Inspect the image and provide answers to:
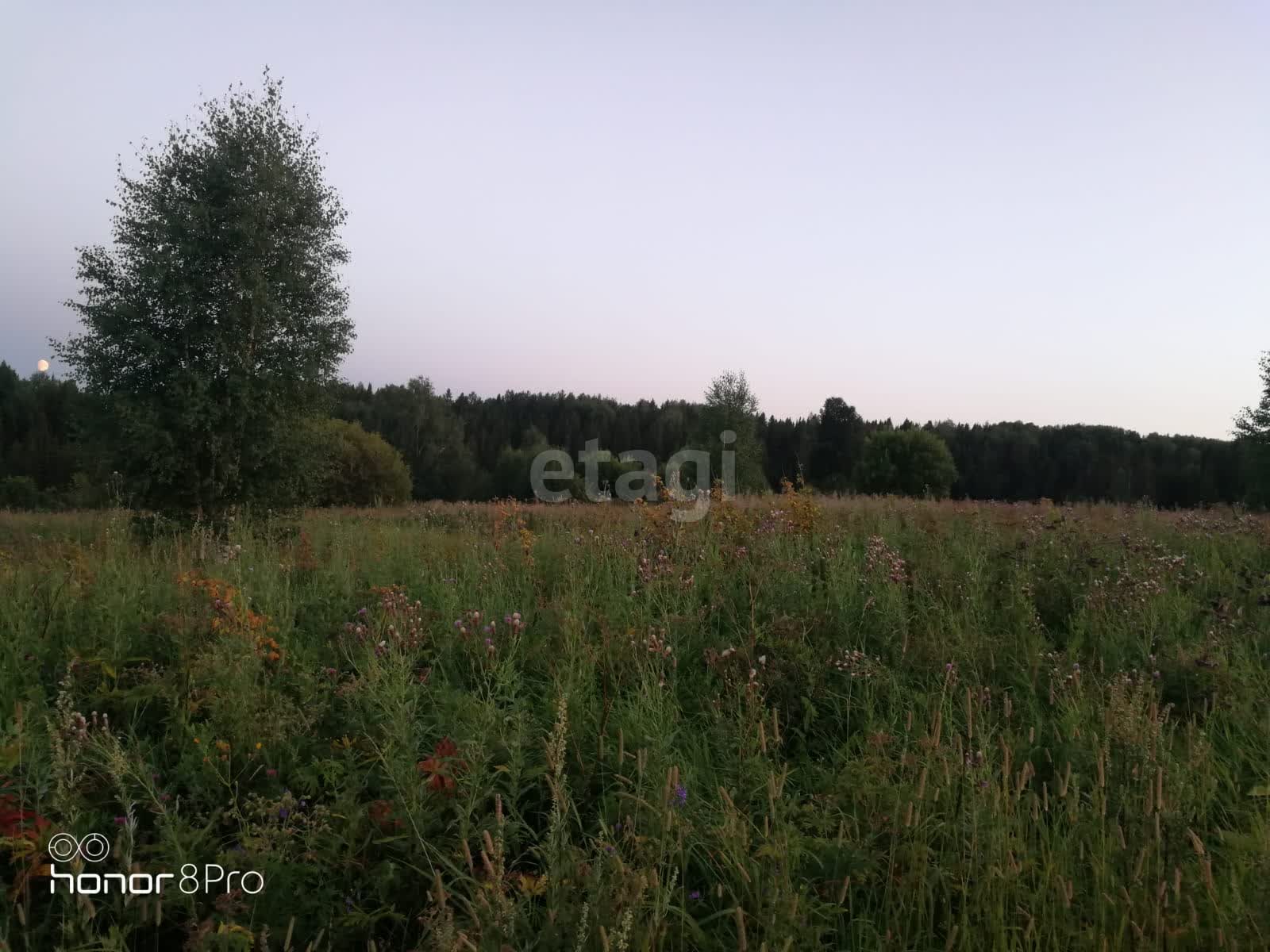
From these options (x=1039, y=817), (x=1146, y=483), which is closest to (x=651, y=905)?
(x=1039, y=817)

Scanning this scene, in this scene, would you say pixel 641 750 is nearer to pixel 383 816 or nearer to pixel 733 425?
pixel 383 816

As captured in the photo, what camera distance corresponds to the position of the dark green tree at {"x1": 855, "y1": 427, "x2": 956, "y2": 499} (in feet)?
159

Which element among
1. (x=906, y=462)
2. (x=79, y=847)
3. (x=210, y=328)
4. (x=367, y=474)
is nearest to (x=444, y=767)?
(x=79, y=847)

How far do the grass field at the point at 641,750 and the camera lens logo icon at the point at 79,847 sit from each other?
4cm

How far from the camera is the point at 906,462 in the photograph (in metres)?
49.9

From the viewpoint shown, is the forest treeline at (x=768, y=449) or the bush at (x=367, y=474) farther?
the forest treeline at (x=768, y=449)

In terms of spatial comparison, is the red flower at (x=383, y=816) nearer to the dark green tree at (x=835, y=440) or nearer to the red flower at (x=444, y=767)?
the red flower at (x=444, y=767)

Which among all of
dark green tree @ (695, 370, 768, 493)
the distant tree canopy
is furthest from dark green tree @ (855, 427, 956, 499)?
the distant tree canopy

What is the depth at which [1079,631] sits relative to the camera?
4.36 m

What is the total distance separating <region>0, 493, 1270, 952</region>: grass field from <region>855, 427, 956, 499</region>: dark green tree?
147 ft

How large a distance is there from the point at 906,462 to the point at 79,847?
52.2m

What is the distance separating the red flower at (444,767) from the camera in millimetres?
2577

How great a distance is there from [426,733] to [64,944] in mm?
1364

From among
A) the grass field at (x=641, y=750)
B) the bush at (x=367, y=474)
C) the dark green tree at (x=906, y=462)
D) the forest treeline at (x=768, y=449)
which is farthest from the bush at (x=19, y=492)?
the dark green tree at (x=906, y=462)
